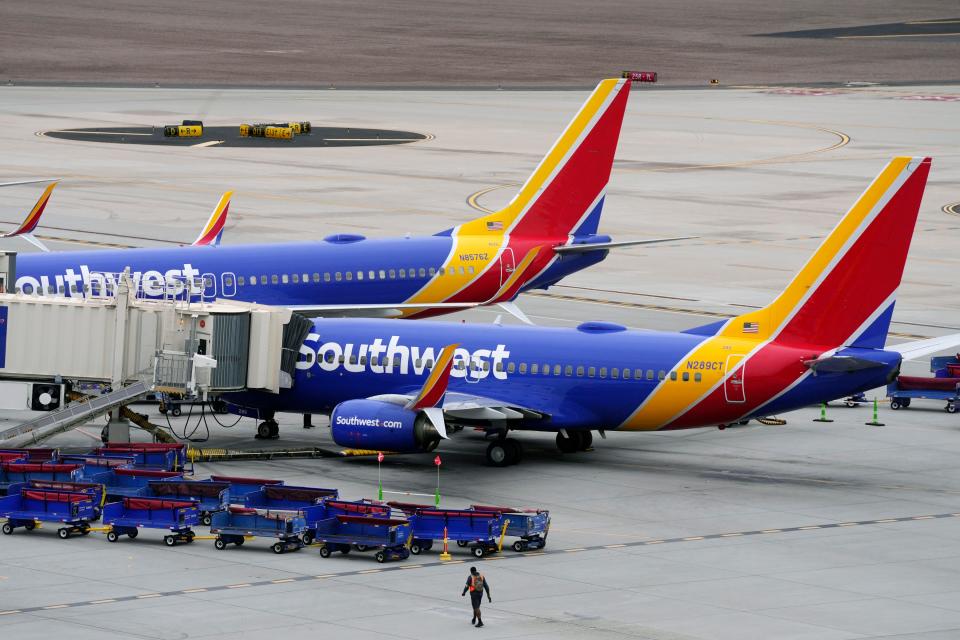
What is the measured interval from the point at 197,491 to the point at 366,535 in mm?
5477

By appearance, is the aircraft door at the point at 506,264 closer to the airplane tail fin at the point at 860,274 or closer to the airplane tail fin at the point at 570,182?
the airplane tail fin at the point at 570,182

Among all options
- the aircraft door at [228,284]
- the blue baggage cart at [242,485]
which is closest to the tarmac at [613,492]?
the blue baggage cart at [242,485]

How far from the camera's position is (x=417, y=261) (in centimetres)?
6662

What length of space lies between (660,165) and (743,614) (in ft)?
306

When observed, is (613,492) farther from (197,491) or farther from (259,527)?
(197,491)

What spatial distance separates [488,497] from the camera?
154ft

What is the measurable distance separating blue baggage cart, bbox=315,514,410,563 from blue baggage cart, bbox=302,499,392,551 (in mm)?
519

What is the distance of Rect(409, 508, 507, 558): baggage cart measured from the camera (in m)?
41.2

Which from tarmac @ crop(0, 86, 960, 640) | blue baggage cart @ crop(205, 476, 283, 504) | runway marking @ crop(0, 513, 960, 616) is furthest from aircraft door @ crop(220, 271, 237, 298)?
runway marking @ crop(0, 513, 960, 616)

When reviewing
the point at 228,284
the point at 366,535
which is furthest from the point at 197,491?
the point at 228,284

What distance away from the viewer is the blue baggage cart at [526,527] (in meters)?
41.3

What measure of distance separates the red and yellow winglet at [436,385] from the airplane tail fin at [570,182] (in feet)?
69.4

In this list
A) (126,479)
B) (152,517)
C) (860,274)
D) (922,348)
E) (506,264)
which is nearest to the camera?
(152,517)

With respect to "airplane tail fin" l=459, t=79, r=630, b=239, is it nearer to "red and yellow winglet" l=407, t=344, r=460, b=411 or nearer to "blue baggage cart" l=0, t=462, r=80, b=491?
"red and yellow winglet" l=407, t=344, r=460, b=411
